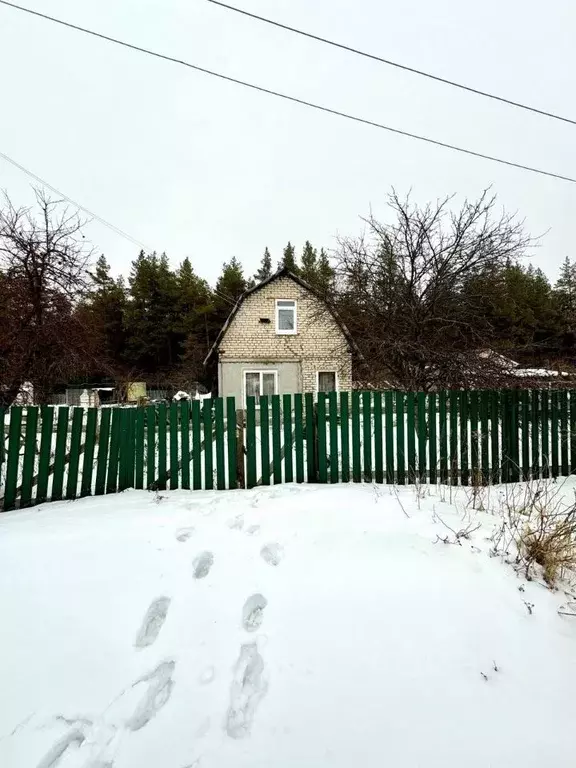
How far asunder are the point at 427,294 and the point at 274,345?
25.5ft

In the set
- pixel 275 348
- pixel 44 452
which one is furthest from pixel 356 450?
pixel 275 348

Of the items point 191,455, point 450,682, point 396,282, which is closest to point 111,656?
point 450,682

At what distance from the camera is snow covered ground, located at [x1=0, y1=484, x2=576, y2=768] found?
4.86 ft

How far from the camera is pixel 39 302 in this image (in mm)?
6930

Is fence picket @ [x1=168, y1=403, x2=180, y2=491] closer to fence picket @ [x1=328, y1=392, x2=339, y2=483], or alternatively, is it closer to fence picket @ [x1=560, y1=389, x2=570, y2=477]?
fence picket @ [x1=328, y1=392, x2=339, y2=483]

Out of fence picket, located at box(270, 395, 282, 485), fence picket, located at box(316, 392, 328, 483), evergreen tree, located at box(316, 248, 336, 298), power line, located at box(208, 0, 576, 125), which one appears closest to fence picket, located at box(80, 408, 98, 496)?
fence picket, located at box(270, 395, 282, 485)

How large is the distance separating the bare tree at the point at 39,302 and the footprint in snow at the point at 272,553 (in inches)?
249

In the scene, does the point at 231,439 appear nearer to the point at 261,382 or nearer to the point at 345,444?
the point at 345,444

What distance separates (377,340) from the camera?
25.5 feet

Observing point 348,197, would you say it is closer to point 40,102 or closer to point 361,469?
point 40,102

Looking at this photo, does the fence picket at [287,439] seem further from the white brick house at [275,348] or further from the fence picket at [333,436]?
the white brick house at [275,348]

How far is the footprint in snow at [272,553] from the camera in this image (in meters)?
2.60

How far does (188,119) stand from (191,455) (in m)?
9.60

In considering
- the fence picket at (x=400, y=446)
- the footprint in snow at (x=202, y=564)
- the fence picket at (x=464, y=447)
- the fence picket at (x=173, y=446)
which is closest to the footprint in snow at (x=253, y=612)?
the footprint in snow at (x=202, y=564)
